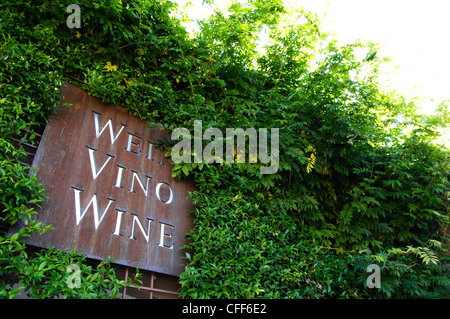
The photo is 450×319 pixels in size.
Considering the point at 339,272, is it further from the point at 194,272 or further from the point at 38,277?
the point at 38,277

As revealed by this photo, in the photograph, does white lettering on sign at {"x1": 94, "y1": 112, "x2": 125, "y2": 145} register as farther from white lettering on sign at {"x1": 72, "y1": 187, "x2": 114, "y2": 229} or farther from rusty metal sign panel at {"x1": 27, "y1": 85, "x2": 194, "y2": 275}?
white lettering on sign at {"x1": 72, "y1": 187, "x2": 114, "y2": 229}

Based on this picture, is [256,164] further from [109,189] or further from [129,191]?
[109,189]

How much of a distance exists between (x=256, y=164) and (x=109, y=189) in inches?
75.3

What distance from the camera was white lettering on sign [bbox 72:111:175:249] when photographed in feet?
9.54

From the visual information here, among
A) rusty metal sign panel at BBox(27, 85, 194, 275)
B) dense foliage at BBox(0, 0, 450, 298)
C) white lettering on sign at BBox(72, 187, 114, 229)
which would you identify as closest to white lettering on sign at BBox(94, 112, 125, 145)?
rusty metal sign panel at BBox(27, 85, 194, 275)

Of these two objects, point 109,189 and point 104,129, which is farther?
point 104,129

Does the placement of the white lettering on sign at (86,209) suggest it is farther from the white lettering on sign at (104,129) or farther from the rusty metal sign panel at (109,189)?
the white lettering on sign at (104,129)

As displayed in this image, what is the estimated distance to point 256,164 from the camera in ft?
13.7

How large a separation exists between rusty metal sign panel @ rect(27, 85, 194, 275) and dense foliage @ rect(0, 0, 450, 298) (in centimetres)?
16

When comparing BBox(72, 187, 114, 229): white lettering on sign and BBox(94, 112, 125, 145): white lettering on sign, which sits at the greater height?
BBox(94, 112, 125, 145): white lettering on sign

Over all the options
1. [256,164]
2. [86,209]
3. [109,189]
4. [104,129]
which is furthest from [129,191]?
[256,164]

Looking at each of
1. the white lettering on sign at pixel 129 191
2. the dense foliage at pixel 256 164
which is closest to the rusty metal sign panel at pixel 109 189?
the white lettering on sign at pixel 129 191

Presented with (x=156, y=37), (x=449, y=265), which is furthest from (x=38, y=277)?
(x=449, y=265)

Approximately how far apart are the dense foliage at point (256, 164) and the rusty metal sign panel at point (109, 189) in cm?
16
